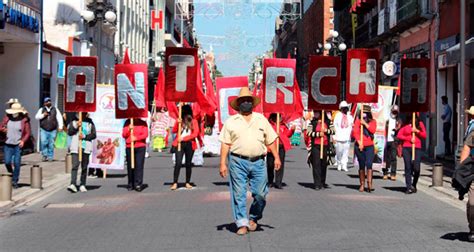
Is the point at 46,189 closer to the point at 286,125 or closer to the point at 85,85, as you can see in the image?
the point at 85,85

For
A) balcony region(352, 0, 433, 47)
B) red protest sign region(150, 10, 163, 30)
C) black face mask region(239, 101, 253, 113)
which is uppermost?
red protest sign region(150, 10, 163, 30)

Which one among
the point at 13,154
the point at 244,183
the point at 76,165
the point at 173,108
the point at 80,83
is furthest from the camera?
the point at 173,108

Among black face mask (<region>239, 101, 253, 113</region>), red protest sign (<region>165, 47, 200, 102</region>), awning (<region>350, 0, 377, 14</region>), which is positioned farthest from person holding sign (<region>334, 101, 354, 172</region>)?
awning (<region>350, 0, 377, 14</region>)

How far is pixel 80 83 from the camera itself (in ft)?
55.3

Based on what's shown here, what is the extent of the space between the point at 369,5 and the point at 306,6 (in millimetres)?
51427

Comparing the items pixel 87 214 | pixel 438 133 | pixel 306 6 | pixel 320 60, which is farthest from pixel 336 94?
pixel 306 6

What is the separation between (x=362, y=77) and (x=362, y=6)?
2923 cm

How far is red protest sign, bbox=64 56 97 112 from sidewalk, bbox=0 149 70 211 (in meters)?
1.78

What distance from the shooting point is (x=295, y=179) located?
735 inches

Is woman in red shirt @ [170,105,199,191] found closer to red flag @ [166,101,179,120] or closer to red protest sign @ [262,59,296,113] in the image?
red protest sign @ [262,59,296,113]

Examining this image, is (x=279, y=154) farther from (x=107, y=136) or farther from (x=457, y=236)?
(x=457, y=236)

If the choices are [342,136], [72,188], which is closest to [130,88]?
[72,188]

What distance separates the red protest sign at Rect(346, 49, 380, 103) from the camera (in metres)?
17.0

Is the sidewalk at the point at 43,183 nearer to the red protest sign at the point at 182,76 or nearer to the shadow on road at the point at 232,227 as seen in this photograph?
the red protest sign at the point at 182,76
